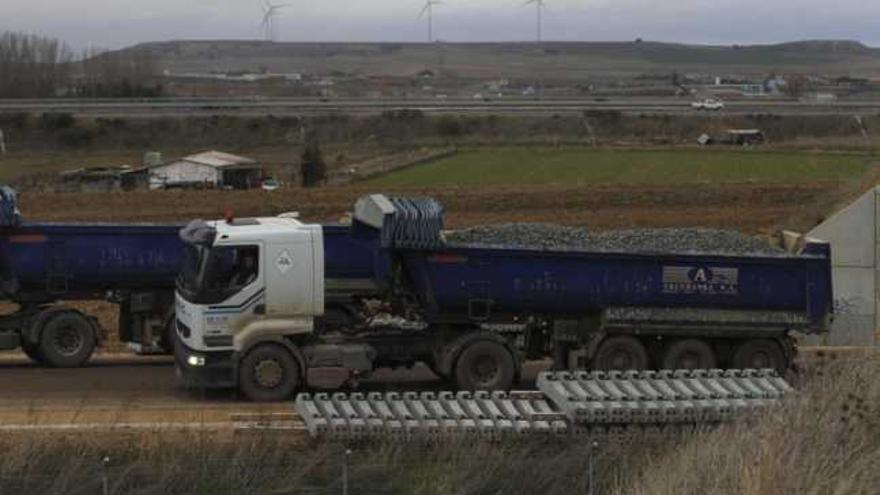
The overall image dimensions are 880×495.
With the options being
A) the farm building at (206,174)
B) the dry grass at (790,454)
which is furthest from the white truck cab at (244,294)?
the farm building at (206,174)

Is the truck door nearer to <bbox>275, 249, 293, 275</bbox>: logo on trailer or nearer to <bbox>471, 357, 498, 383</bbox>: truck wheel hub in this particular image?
<bbox>275, 249, 293, 275</bbox>: logo on trailer

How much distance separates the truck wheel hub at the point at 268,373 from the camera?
1886cm

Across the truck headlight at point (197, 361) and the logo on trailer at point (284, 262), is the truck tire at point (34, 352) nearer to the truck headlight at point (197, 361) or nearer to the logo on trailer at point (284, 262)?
the truck headlight at point (197, 361)

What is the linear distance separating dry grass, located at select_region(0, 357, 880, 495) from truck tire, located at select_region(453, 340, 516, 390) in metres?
4.12

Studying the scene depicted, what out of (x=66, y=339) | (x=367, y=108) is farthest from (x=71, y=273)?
(x=367, y=108)

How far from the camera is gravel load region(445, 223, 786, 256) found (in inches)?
804

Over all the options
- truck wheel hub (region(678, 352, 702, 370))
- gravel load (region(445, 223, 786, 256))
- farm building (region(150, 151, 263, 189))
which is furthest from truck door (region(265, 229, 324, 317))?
farm building (region(150, 151, 263, 189))

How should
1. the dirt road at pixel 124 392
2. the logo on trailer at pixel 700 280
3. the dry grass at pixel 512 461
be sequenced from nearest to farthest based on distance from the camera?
the dry grass at pixel 512 461, the dirt road at pixel 124 392, the logo on trailer at pixel 700 280

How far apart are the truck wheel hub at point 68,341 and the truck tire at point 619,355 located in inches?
323

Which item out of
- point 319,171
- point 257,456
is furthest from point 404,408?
point 319,171

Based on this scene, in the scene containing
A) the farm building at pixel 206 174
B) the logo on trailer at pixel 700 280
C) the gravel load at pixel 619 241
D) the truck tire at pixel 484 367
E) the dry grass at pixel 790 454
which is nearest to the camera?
the dry grass at pixel 790 454

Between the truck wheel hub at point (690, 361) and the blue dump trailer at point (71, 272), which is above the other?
the blue dump trailer at point (71, 272)

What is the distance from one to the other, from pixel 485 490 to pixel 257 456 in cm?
251

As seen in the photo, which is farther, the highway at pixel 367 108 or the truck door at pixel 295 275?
the highway at pixel 367 108
